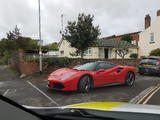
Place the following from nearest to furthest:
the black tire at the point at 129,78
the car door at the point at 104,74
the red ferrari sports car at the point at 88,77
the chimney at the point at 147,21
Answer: the red ferrari sports car at the point at 88,77 < the car door at the point at 104,74 < the black tire at the point at 129,78 < the chimney at the point at 147,21

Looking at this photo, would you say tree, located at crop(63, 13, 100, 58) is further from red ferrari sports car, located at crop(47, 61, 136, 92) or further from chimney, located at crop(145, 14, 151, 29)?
chimney, located at crop(145, 14, 151, 29)

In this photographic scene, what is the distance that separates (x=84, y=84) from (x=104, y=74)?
1.18 m

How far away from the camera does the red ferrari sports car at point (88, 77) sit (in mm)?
5887

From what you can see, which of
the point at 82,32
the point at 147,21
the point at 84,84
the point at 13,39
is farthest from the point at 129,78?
the point at 147,21

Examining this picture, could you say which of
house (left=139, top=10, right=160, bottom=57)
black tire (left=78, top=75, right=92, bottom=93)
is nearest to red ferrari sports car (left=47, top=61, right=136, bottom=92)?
black tire (left=78, top=75, right=92, bottom=93)

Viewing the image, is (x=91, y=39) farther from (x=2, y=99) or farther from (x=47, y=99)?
(x=2, y=99)

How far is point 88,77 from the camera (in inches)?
247

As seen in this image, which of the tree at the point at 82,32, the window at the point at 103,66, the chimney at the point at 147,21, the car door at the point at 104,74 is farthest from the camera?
the chimney at the point at 147,21

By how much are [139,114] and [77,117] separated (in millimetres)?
615

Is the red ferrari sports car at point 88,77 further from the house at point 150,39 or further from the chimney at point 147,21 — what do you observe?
the chimney at point 147,21

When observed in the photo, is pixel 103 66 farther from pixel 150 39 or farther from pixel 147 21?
pixel 147 21

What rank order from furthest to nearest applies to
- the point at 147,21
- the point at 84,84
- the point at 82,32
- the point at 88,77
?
the point at 147,21 < the point at 82,32 < the point at 88,77 < the point at 84,84

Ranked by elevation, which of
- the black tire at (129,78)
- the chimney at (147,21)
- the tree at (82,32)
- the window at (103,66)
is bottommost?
the black tire at (129,78)

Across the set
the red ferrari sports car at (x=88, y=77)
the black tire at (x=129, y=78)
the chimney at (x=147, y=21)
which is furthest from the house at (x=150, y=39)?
the red ferrari sports car at (x=88, y=77)
